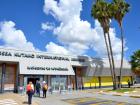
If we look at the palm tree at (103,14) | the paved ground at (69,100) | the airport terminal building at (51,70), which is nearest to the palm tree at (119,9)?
the palm tree at (103,14)

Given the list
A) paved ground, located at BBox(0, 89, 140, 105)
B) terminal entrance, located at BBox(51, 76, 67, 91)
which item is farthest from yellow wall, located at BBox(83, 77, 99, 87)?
paved ground, located at BBox(0, 89, 140, 105)

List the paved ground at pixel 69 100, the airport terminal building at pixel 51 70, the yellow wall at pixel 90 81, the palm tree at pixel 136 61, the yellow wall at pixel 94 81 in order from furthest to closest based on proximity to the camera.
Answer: the palm tree at pixel 136 61
the yellow wall at pixel 94 81
the yellow wall at pixel 90 81
the airport terminal building at pixel 51 70
the paved ground at pixel 69 100

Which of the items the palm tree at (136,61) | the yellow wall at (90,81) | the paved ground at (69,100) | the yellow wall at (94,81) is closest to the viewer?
the paved ground at (69,100)

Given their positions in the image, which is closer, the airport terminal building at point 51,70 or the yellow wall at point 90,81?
the airport terminal building at point 51,70

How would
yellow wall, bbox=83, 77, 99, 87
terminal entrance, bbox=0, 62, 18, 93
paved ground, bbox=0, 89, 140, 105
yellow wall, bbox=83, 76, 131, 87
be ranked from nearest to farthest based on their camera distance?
1. paved ground, bbox=0, 89, 140, 105
2. terminal entrance, bbox=0, 62, 18, 93
3. yellow wall, bbox=83, 77, 99, 87
4. yellow wall, bbox=83, 76, 131, 87

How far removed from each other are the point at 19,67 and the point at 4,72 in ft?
7.22

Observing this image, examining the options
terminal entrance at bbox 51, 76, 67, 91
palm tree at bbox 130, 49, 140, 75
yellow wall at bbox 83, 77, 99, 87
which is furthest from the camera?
palm tree at bbox 130, 49, 140, 75

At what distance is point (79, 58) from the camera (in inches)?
1766

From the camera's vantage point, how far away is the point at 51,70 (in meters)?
39.8

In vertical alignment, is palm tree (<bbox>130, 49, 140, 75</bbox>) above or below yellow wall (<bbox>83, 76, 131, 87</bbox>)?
above

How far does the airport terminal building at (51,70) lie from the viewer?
119 ft

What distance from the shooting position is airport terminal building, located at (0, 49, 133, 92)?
36.1 metres

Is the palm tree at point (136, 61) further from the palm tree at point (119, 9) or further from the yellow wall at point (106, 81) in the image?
the palm tree at point (119, 9)

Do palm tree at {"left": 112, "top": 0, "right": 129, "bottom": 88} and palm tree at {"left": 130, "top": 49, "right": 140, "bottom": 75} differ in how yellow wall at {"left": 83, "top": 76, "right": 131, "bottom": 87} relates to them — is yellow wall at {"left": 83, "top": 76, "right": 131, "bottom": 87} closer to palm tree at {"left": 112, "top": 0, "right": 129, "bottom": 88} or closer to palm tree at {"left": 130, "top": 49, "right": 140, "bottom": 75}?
palm tree at {"left": 130, "top": 49, "right": 140, "bottom": 75}
